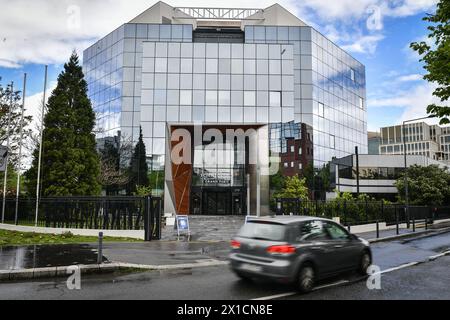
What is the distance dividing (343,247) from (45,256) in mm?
8528

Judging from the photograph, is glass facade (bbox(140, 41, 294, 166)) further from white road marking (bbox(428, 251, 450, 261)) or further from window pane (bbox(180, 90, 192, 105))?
white road marking (bbox(428, 251, 450, 261))

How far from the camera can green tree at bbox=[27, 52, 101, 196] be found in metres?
25.1

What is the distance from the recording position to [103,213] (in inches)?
711

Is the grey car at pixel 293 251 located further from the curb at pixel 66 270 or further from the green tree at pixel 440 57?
the green tree at pixel 440 57

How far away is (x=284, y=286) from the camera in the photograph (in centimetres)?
768

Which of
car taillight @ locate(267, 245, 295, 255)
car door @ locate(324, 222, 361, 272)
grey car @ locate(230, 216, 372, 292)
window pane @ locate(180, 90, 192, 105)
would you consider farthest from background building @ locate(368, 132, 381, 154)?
car taillight @ locate(267, 245, 295, 255)

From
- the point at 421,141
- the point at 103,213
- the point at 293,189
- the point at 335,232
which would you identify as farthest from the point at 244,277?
the point at 421,141

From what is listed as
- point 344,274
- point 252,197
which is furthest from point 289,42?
point 344,274

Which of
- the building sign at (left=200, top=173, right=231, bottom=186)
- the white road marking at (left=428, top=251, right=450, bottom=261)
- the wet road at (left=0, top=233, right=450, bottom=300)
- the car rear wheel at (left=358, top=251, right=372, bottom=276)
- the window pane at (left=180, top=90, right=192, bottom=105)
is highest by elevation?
the window pane at (left=180, top=90, right=192, bottom=105)

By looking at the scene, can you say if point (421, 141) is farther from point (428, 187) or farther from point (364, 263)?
point (364, 263)

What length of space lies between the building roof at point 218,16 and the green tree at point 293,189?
24.1 m

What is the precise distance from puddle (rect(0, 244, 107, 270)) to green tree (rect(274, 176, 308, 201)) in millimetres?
27983

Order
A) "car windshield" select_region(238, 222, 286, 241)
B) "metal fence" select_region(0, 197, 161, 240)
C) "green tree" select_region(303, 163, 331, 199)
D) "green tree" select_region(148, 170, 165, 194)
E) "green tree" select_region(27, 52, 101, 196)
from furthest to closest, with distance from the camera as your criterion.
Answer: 1. "green tree" select_region(303, 163, 331, 199)
2. "green tree" select_region(148, 170, 165, 194)
3. "green tree" select_region(27, 52, 101, 196)
4. "metal fence" select_region(0, 197, 161, 240)
5. "car windshield" select_region(238, 222, 286, 241)

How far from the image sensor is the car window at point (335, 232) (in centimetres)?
837
